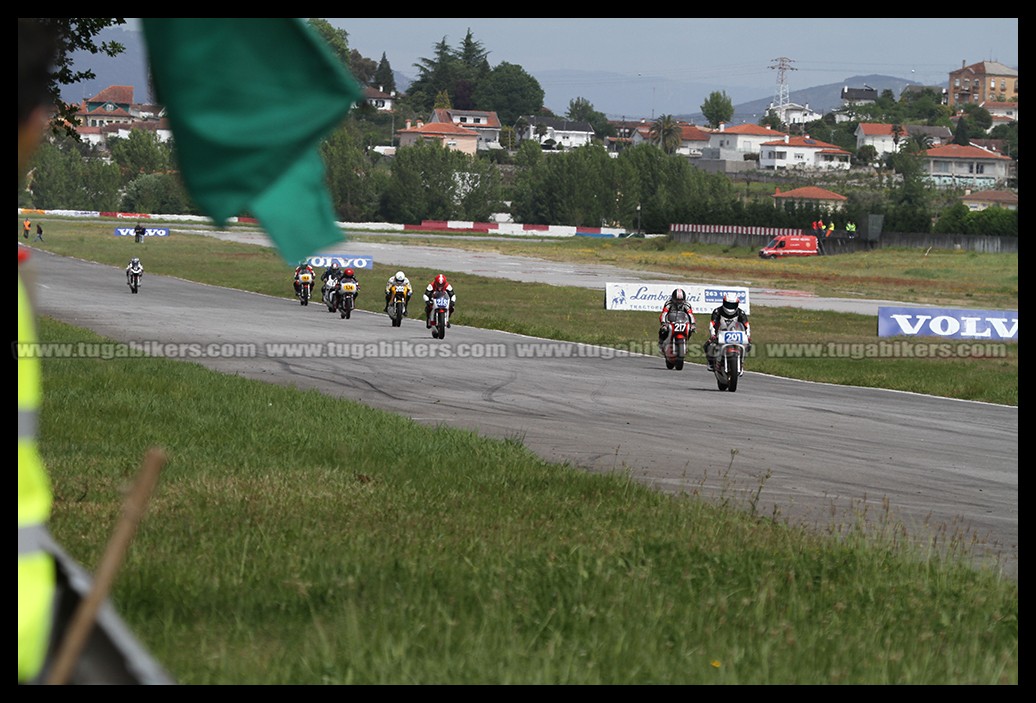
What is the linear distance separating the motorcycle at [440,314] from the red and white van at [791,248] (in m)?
57.4

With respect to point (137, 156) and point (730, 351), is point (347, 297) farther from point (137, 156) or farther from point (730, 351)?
point (137, 156)

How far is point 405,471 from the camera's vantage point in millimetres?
11406

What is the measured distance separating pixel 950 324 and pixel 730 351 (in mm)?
13765

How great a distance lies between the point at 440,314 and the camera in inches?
1203

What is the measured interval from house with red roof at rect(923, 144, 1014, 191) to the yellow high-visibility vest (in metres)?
197

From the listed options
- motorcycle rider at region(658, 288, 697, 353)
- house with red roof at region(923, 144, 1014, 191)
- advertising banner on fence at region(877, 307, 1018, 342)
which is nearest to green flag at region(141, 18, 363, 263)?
motorcycle rider at region(658, 288, 697, 353)

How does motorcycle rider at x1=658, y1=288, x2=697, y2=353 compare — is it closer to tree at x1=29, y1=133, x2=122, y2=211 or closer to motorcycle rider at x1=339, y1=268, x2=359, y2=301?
motorcycle rider at x1=339, y1=268, x2=359, y2=301

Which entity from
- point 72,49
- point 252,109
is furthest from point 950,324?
point 252,109

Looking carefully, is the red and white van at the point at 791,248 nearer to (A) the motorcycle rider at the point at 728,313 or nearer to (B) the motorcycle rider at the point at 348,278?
(B) the motorcycle rider at the point at 348,278

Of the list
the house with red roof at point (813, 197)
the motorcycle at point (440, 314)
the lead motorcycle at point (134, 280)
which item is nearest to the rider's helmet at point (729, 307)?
the motorcycle at point (440, 314)

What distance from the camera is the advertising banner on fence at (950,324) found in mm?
34219

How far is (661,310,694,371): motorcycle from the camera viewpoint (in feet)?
82.0

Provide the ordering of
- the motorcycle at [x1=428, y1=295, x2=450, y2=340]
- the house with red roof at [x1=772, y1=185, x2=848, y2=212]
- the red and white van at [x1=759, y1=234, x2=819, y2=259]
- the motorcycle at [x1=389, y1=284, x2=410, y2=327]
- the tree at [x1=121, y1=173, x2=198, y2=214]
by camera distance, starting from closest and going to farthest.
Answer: the motorcycle at [x1=428, y1=295, x2=450, y2=340] → the motorcycle at [x1=389, y1=284, x2=410, y2=327] → the red and white van at [x1=759, y1=234, x2=819, y2=259] → the tree at [x1=121, y1=173, x2=198, y2=214] → the house with red roof at [x1=772, y1=185, x2=848, y2=212]
